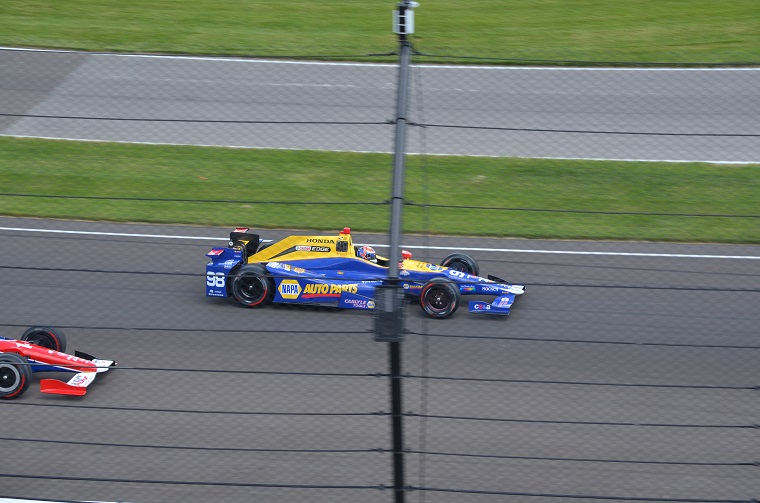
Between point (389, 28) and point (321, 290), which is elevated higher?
point (389, 28)

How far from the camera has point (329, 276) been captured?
947 cm

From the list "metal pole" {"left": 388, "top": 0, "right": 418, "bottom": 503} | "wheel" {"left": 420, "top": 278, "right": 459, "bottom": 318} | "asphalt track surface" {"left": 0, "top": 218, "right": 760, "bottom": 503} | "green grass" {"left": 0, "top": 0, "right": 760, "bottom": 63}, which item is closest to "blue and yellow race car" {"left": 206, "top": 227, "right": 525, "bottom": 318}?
"wheel" {"left": 420, "top": 278, "right": 459, "bottom": 318}

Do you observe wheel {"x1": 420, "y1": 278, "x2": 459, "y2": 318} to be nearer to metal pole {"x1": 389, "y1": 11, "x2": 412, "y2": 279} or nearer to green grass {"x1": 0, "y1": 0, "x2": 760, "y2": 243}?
green grass {"x1": 0, "y1": 0, "x2": 760, "y2": 243}

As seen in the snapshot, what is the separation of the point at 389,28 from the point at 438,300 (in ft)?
33.8

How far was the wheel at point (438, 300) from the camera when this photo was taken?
29.8 feet

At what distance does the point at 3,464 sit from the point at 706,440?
4.93 m

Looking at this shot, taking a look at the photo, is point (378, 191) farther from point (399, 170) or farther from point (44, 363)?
point (399, 170)

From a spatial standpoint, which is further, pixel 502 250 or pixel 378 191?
pixel 378 191

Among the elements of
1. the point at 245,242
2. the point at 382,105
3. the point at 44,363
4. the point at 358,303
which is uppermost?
the point at 382,105

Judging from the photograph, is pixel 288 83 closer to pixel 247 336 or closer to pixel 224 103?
pixel 224 103

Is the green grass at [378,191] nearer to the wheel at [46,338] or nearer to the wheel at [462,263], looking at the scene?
the wheel at [462,263]

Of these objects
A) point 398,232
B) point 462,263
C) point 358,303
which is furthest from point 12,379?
point 462,263

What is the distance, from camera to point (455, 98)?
14.8 metres

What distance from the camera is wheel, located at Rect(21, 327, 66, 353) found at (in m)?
8.06
